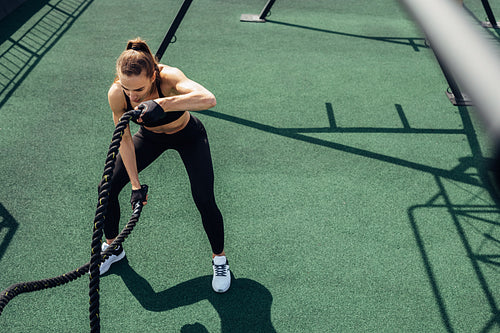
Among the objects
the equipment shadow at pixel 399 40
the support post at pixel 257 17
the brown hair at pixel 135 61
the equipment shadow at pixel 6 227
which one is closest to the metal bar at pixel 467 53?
the brown hair at pixel 135 61

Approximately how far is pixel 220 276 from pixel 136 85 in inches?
63.5

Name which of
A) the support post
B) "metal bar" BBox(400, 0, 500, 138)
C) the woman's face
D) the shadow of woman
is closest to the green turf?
the shadow of woman

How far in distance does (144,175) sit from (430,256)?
287 centimetres

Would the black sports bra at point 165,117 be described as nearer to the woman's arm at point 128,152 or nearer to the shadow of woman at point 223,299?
the woman's arm at point 128,152

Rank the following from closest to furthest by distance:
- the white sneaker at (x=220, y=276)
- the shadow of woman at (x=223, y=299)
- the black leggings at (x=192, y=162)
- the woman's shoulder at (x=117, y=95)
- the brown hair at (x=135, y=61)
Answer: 1. the brown hair at (x=135, y=61)
2. the woman's shoulder at (x=117, y=95)
3. the black leggings at (x=192, y=162)
4. the shadow of woman at (x=223, y=299)
5. the white sneaker at (x=220, y=276)

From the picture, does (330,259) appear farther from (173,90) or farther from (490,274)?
(173,90)

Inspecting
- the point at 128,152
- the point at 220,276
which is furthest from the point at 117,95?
the point at 220,276

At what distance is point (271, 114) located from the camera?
5312mm

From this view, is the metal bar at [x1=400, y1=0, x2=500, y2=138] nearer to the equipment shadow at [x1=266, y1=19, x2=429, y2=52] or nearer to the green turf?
the green turf

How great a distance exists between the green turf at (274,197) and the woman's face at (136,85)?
5.05 feet

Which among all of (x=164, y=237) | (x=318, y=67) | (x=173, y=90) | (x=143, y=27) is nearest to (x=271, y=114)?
(x=318, y=67)

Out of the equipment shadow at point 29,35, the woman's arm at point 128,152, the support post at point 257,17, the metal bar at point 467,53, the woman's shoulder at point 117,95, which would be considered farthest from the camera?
the support post at point 257,17

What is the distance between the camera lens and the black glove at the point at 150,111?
2170mm

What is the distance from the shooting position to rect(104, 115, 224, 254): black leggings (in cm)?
292
